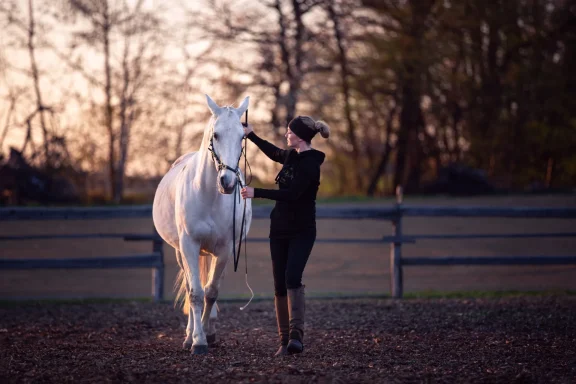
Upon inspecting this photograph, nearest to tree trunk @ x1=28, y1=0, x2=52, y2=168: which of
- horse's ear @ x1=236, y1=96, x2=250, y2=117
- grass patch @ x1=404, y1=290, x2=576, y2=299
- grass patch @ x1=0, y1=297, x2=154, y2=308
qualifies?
grass patch @ x1=0, y1=297, x2=154, y2=308

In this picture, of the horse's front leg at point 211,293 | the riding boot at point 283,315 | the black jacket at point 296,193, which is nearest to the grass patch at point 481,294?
the horse's front leg at point 211,293

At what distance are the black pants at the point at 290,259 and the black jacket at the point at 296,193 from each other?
0.07 metres

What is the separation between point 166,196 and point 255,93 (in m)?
11.8

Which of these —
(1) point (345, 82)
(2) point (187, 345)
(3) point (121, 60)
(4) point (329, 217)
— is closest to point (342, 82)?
(1) point (345, 82)

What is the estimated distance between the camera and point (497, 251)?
42.6 ft

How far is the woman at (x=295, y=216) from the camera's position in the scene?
5406 millimetres

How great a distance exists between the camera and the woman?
541 cm

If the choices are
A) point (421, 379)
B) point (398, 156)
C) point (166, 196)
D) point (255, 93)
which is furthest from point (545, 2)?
point (421, 379)

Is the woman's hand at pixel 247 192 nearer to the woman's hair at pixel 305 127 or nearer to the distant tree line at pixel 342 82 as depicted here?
the woman's hair at pixel 305 127

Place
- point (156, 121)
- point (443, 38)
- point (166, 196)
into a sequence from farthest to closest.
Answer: point (443, 38) < point (156, 121) < point (166, 196)

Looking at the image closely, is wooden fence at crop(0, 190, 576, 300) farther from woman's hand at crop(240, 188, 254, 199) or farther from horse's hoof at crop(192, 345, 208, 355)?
woman's hand at crop(240, 188, 254, 199)

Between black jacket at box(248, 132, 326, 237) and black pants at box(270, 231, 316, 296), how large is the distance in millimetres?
66

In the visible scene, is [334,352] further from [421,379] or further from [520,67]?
[520,67]

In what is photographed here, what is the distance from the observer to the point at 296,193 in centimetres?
539
